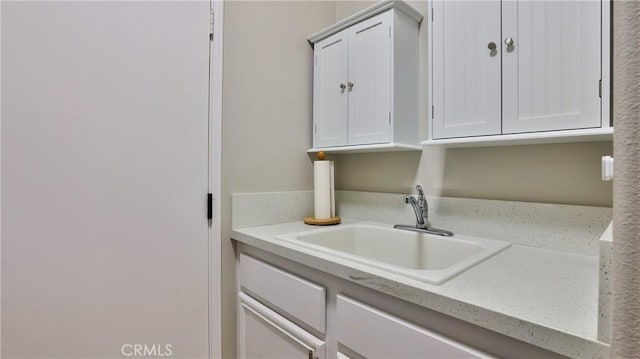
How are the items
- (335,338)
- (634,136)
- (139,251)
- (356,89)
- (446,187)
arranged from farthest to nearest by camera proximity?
1. (356,89)
2. (446,187)
3. (139,251)
4. (335,338)
5. (634,136)

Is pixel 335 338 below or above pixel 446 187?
below

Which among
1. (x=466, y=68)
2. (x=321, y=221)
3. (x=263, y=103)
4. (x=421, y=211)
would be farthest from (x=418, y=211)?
(x=263, y=103)

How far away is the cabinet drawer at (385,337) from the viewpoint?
631 mm

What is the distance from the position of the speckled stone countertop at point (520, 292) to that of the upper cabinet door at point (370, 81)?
2.08 ft

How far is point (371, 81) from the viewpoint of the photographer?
1.34 m

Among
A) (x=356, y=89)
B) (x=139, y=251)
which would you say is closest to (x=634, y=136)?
(x=356, y=89)

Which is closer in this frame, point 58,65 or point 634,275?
point 634,275

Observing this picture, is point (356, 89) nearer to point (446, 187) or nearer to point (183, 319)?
point (446, 187)

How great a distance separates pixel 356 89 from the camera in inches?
55.3

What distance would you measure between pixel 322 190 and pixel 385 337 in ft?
2.70

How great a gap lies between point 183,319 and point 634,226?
4.48 ft

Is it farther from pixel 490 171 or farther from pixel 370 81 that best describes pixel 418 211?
pixel 370 81

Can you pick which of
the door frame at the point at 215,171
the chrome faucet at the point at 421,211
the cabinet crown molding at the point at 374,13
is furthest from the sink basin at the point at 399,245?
the cabinet crown molding at the point at 374,13

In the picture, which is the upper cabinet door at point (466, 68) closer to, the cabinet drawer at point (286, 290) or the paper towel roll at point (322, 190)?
the paper towel roll at point (322, 190)
